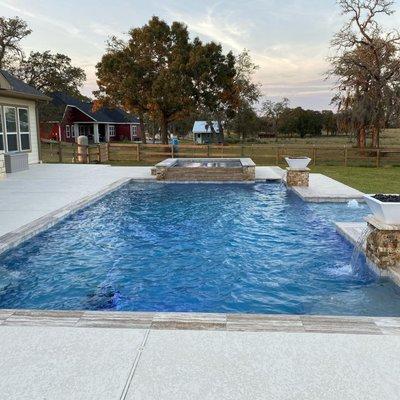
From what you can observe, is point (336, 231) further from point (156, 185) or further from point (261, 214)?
point (156, 185)

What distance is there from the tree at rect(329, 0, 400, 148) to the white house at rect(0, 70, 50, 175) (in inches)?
746

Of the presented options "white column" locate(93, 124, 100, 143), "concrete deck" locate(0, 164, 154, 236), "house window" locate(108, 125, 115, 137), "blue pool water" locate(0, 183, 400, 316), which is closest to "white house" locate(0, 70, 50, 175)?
"concrete deck" locate(0, 164, 154, 236)

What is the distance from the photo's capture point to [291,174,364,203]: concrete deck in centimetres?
1093

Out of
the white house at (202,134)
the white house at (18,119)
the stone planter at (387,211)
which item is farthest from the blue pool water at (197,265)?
the white house at (202,134)

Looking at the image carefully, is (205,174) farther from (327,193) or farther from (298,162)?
(327,193)

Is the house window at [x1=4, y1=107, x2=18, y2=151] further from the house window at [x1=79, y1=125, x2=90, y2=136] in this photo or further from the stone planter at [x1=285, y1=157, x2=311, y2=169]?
the house window at [x1=79, y1=125, x2=90, y2=136]

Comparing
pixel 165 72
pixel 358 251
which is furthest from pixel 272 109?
pixel 358 251

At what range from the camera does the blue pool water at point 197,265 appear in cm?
499

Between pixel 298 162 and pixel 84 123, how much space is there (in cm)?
3830

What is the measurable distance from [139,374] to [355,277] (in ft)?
12.7

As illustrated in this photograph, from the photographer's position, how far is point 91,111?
47156mm

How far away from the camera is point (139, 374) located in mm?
2910

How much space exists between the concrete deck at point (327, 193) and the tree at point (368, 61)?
557 inches

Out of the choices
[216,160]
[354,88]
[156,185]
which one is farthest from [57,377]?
[354,88]
